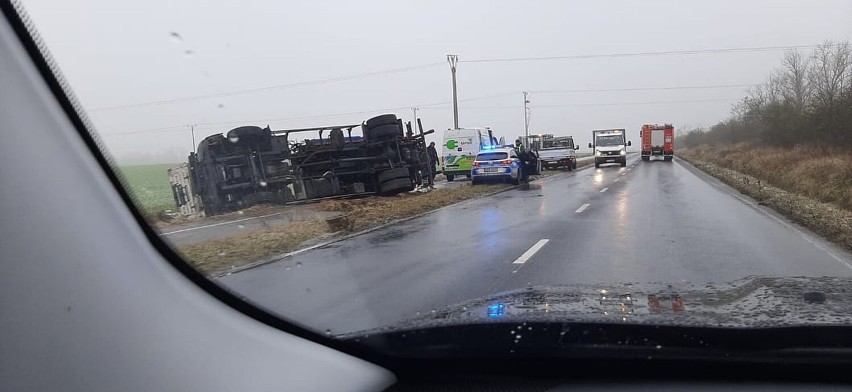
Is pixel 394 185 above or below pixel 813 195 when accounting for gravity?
above

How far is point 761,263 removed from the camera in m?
7.53

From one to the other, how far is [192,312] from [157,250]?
0.96ft

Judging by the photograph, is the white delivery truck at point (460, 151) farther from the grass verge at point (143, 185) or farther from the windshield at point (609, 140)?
the grass verge at point (143, 185)

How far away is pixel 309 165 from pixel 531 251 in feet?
34.5

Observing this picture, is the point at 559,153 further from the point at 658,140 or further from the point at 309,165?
the point at 309,165

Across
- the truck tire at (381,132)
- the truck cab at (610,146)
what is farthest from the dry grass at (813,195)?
the truck cab at (610,146)

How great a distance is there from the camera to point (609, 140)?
43.5 m

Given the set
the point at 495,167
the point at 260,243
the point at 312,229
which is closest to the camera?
the point at 260,243

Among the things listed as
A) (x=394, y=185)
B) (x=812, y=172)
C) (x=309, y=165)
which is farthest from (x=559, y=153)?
(x=309, y=165)

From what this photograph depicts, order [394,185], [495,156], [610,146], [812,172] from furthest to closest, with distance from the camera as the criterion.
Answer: [610,146] → [495,156] → [812,172] → [394,185]

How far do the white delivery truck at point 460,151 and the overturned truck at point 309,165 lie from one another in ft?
29.7

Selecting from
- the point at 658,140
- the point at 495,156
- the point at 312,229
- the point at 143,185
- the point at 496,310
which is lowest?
the point at 658,140

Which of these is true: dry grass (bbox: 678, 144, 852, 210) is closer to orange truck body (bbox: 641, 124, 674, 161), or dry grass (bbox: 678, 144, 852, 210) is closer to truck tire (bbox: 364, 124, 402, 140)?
truck tire (bbox: 364, 124, 402, 140)

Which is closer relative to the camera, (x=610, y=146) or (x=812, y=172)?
(x=812, y=172)
